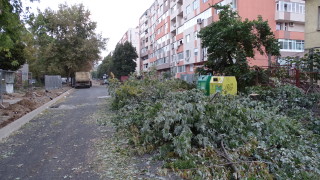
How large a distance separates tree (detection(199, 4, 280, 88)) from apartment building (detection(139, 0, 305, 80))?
1729 mm

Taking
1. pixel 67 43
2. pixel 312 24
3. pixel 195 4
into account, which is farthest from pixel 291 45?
pixel 67 43

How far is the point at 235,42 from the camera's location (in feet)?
53.4

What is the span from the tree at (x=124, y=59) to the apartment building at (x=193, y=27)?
19.5 ft

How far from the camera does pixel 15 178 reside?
4.73 m

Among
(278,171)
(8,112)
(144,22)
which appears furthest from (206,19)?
(144,22)

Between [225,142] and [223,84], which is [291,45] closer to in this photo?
[223,84]

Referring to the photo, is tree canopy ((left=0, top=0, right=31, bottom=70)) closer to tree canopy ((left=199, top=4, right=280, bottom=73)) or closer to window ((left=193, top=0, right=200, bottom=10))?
tree canopy ((left=199, top=4, right=280, bottom=73))

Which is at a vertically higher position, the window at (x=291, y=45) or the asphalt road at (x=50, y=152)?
the window at (x=291, y=45)

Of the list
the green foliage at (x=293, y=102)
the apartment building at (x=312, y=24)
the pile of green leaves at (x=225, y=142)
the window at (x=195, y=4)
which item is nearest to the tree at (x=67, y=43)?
the window at (x=195, y=4)

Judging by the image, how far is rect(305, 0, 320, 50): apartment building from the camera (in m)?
18.7

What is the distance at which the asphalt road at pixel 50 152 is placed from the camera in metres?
4.93

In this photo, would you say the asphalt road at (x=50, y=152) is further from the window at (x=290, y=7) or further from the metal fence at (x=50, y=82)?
the window at (x=290, y=7)

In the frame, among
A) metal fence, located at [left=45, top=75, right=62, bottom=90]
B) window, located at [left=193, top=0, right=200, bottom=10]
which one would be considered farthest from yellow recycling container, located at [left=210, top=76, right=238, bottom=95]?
window, located at [left=193, top=0, right=200, bottom=10]

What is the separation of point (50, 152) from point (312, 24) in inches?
737
